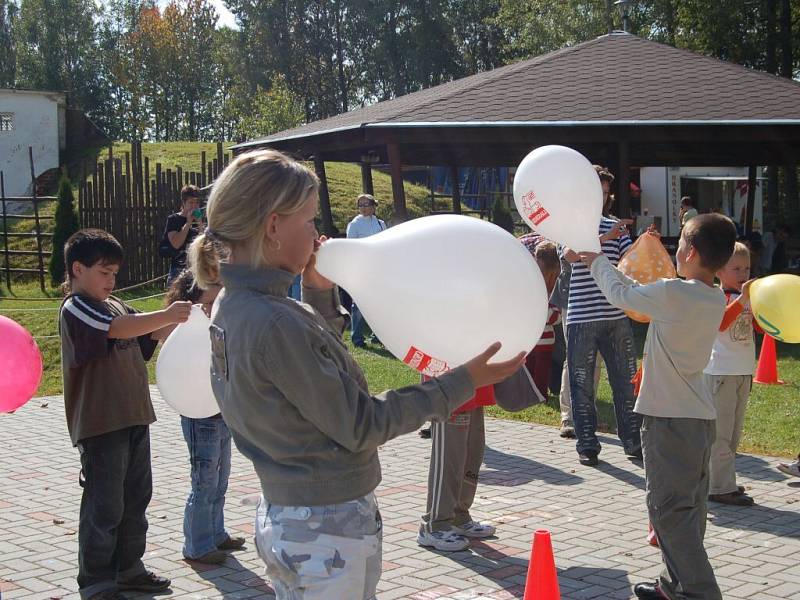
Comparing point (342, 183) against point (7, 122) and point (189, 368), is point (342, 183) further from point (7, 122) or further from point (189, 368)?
point (189, 368)

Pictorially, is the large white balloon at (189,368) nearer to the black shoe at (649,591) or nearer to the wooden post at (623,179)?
the black shoe at (649,591)

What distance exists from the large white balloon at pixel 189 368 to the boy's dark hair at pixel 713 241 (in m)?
2.35

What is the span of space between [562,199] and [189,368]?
1.95 metres

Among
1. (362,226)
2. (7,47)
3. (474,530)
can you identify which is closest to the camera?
(474,530)

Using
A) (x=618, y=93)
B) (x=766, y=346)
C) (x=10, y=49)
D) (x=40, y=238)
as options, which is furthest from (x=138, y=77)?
(x=766, y=346)

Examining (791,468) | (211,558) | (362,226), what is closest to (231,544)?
(211,558)

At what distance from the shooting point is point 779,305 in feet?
18.3

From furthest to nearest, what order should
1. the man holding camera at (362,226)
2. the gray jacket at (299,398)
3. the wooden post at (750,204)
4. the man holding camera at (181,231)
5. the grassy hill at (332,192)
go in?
the grassy hill at (332,192) → the wooden post at (750,204) → the man holding camera at (362,226) → the man holding camera at (181,231) → the gray jacket at (299,398)

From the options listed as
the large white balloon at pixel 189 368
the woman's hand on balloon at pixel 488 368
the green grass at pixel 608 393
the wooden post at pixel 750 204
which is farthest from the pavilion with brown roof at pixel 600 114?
the woman's hand on balloon at pixel 488 368

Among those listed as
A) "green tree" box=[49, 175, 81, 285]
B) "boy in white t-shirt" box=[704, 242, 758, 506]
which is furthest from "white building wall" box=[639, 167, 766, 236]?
"boy in white t-shirt" box=[704, 242, 758, 506]

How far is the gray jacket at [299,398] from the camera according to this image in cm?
243

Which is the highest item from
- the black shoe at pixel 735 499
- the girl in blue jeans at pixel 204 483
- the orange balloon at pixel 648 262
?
the orange balloon at pixel 648 262

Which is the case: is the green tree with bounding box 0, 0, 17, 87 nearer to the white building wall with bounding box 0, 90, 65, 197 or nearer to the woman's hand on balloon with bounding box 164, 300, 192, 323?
the white building wall with bounding box 0, 90, 65, 197

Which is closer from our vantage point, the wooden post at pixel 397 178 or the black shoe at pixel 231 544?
the black shoe at pixel 231 544
